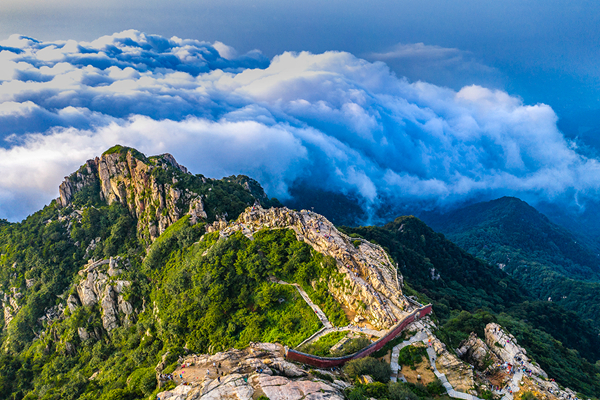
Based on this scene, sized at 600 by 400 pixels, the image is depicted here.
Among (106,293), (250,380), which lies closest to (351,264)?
(250,380)

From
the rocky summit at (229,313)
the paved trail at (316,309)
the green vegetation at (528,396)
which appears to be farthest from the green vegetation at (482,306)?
the paved trail at (316,309)

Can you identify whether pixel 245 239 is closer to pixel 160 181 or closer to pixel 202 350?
pixel 202 350

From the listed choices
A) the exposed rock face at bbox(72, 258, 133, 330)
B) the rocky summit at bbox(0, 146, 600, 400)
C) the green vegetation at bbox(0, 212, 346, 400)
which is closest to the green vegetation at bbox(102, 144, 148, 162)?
the rocky summit at bbox(0, 146, 600, 400)

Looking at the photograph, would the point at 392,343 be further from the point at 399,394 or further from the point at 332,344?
the point at 399,394

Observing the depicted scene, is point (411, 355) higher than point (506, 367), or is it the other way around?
point (411, 355)

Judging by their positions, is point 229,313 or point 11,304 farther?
point 11,304

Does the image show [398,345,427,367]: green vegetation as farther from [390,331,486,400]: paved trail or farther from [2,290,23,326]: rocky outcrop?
[2,290,23,326]: rocky outcrop

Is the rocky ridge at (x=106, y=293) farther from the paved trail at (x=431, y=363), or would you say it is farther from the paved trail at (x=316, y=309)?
the paved trail at (x=431, y=363)
